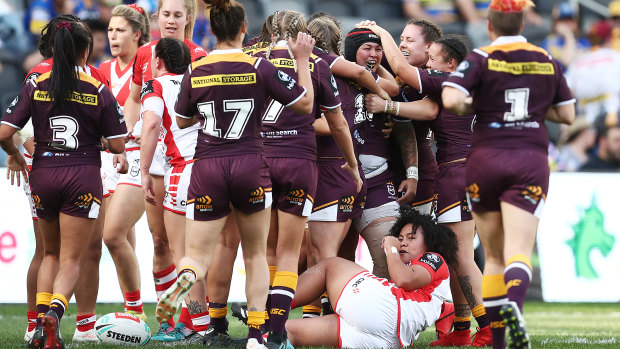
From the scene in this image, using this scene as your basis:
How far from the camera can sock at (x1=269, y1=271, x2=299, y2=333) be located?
6219 millimetres

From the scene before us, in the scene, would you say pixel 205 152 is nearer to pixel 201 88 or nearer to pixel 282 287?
pixel 201 88

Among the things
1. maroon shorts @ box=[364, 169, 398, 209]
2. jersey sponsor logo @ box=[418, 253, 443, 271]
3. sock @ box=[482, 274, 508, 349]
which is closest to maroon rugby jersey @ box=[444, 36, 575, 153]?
sock @ box=[482, 274, 508, 349]

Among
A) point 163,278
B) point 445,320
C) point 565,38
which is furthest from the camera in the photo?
point 565,38

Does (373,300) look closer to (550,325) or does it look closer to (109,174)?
(109,174)

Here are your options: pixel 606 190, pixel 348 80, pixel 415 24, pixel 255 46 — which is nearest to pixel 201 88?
pixel 255 46

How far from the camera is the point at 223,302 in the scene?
22.8ft

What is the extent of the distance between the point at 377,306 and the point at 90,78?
2644mm

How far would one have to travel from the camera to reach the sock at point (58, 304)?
6199 mm

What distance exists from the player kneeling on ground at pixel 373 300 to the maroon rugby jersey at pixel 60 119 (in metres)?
1.91

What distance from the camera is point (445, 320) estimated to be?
741 cm

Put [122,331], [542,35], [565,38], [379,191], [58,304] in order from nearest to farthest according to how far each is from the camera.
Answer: [58,304] → [122,331] → [379,191] → [565,38] → [542,35]

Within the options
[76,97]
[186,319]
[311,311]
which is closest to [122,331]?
[186,319]

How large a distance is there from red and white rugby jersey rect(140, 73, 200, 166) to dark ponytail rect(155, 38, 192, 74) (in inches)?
3.8

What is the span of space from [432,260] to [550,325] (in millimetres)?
3045
